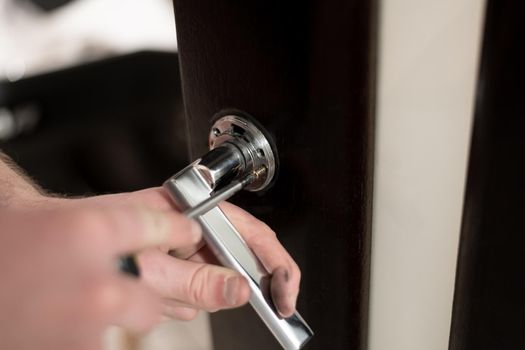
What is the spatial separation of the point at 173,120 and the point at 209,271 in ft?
2.54

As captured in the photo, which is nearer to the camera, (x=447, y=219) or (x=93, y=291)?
(x=93, y=291)

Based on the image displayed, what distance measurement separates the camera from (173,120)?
1.07 metres

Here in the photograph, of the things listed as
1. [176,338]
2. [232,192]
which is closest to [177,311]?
[232,192]

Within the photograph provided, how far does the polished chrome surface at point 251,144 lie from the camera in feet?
1.11

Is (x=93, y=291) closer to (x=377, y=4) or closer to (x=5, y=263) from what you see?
(x=5, y=263)

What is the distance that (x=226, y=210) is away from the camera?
355 mm

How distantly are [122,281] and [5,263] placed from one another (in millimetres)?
41

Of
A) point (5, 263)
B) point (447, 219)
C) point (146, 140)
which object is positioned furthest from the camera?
point (146, 140)

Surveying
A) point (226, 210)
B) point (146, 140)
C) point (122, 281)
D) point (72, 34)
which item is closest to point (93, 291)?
point (122, 281)

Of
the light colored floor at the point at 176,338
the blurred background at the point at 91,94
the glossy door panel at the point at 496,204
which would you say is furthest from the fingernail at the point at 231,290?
the blurred background at the point at 91,94

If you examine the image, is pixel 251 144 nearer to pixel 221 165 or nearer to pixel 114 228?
pixel 221 165

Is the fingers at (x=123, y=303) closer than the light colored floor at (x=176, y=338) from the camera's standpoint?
Yes

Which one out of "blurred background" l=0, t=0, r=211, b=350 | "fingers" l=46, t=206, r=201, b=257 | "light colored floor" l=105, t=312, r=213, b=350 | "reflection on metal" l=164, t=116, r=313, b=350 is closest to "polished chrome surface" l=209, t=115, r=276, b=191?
"reflection on metal" l=164, t=116, r=313, b=350

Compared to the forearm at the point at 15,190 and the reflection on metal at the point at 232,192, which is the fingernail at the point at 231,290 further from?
the forearm at the point at 15,190
